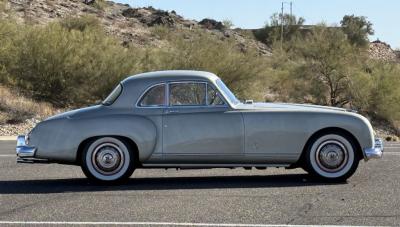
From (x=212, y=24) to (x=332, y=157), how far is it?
209 feet

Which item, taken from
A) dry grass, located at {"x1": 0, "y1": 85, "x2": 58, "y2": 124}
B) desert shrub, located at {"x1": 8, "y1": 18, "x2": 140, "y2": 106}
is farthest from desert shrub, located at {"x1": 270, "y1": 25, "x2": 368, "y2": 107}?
dry grass, located at {"x1": 0, "y1": 85, "x2": 58, "y2": 124}

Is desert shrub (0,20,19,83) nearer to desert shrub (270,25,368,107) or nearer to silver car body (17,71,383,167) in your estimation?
desert shrub (270,25,368,107)

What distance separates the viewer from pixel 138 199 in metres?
9.05

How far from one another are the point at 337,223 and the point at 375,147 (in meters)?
3.12

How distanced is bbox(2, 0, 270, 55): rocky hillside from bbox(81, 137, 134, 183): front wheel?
133ft

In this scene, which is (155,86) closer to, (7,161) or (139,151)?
(139,151)

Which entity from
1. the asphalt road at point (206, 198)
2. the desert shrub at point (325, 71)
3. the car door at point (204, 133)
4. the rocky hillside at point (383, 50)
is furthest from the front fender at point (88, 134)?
the rocky hillside at point (383, 50)

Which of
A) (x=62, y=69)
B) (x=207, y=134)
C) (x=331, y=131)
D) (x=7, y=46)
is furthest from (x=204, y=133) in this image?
(x=62, y=69)

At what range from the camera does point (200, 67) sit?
3434 centimetres

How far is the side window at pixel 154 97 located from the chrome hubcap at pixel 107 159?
79 cm

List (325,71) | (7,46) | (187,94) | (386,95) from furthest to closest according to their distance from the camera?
(325,71)
(386,95)
(7,46)
(187,94)

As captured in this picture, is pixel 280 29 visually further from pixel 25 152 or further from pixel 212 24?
pixel 25 152

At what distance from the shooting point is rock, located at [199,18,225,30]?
71938 mm

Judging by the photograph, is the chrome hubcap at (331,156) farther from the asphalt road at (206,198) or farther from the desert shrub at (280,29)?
the desert shrub at (280,29)
